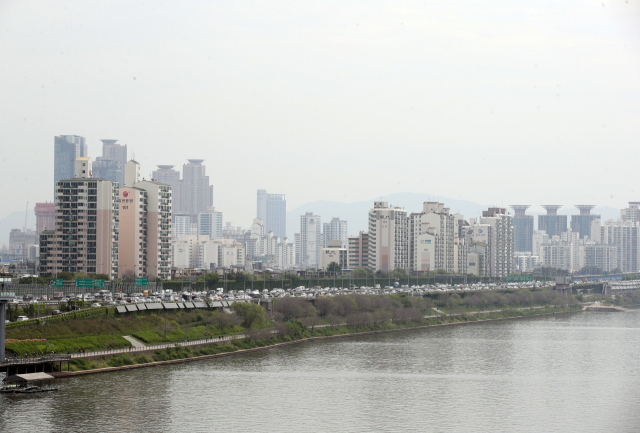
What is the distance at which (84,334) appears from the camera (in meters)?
29.2

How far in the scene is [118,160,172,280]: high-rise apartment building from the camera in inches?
2152

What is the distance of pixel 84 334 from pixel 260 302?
13526 mm

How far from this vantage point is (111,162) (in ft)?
562

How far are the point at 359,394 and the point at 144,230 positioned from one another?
3547 centimetres

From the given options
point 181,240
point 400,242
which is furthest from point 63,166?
point 400,242

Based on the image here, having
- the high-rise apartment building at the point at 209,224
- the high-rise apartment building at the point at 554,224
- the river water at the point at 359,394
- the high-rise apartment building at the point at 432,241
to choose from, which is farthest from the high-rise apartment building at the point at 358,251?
the high-rise apartment building at the point at 554,224

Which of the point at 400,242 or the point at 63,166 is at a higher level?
the point at 63,166

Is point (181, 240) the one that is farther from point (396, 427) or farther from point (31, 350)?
point (396, 427)

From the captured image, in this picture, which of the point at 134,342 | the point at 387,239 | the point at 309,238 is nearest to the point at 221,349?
the point at 134,342

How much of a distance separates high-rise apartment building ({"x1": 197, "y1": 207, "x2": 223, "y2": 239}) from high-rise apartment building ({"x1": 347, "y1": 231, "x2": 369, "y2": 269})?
359 feet

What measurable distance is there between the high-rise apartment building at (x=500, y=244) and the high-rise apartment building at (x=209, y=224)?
102 m

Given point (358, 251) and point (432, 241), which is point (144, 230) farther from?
point (432, 241)

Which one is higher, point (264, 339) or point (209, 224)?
point (209, 224)

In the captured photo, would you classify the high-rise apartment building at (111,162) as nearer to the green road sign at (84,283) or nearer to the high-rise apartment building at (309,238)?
the high-rise apartment building at (309,238)
